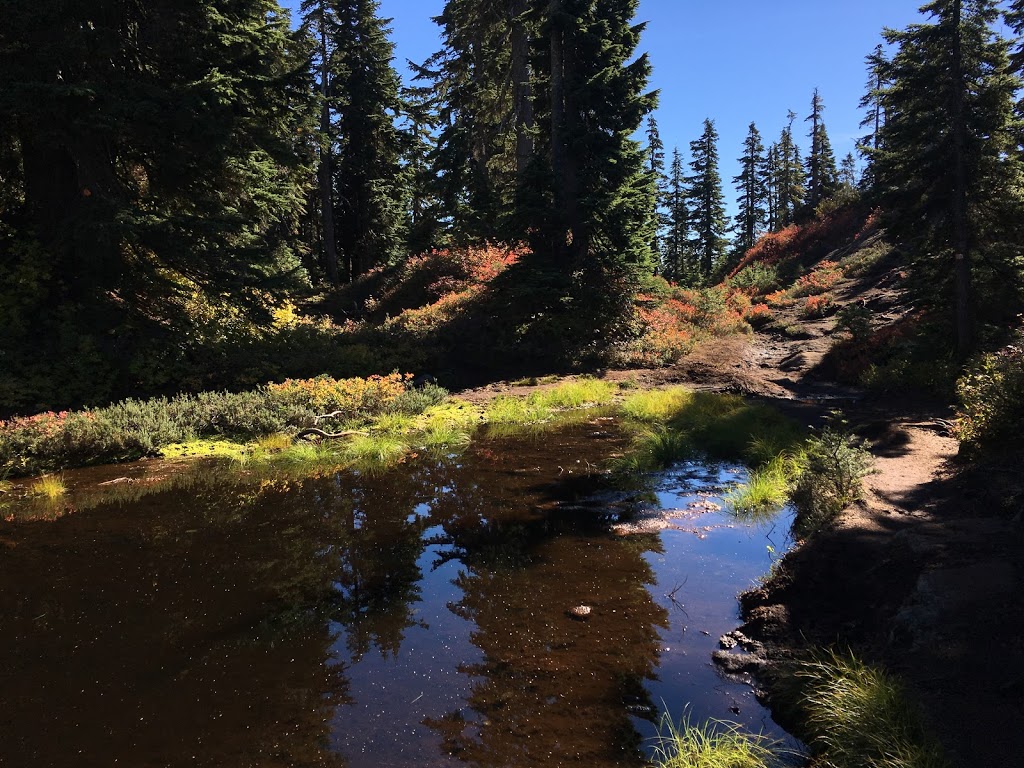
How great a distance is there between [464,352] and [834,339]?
14.7m

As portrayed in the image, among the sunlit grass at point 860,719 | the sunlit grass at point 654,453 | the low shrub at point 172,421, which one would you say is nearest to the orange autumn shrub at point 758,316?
the sunlit grass at point 654,453

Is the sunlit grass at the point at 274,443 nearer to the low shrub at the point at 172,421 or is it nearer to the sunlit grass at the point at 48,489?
the low shrub at the point at 172,421

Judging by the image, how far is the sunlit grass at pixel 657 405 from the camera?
550 inches

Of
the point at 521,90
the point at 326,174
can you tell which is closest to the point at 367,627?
the point at 521,90

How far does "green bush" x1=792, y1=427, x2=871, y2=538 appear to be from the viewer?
6676 mm

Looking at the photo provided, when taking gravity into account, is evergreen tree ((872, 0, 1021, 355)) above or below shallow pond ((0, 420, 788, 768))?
above

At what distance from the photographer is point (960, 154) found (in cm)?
1384

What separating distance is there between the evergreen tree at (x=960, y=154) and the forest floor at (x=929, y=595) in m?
8.05

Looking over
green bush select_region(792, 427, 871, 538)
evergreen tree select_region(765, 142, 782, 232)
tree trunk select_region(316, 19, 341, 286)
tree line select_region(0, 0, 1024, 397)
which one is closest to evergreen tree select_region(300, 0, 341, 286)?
tree trunk select_region(316, 19, 341, 286)

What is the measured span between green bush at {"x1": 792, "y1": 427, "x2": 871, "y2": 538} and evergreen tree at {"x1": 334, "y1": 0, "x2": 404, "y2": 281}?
3064 cm

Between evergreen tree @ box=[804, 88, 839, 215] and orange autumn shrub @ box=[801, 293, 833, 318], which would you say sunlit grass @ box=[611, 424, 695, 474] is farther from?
evergreen tree @ box=[804, 88, 839, 215]

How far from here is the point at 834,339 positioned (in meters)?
22.3

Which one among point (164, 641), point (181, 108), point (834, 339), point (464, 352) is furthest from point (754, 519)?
point (834, 339)

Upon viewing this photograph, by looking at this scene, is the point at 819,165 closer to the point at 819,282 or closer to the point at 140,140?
the point at 819,282
